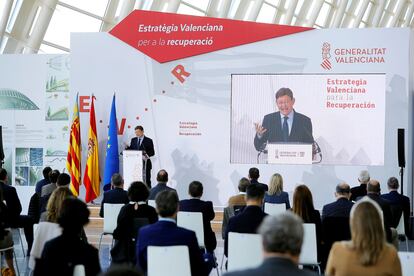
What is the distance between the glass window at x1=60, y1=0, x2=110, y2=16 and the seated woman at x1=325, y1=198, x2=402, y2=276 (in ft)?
42.2

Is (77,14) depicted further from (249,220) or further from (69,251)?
(69,251)

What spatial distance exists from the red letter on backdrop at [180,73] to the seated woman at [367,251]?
9.82 meters

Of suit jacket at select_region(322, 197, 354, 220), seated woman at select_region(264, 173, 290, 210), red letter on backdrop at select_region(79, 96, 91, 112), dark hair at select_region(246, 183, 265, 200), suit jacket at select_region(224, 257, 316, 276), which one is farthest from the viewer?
red letter on backdrop at select_region(79, 96, 91, 112)

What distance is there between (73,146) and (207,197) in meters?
2.58

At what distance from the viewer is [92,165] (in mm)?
13766

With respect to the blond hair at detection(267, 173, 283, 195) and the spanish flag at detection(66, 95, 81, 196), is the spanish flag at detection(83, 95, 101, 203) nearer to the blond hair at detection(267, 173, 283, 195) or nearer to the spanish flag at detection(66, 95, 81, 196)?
the spanish flag at detection(66, 95, 81, 196)

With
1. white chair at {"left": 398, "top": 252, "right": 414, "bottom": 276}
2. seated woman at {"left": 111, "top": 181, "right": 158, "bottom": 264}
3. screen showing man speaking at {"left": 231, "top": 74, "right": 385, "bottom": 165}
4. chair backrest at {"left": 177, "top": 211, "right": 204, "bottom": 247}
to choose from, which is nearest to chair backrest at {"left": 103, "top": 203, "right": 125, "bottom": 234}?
chair backrest at {"left": 177, "top": 211, "right": 204, "bottom": 247}

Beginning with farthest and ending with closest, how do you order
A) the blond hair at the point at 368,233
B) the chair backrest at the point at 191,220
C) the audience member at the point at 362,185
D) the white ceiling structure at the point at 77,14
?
the white ceiling structure at the point at 77,14
the audience member at the point at 362,185
the chair backrest at the point at 191,220
the blond hair at the point at 368,233

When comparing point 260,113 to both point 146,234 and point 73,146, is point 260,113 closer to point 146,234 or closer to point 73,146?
point 73,146

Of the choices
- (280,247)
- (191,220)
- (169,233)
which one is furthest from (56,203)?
(280,247)

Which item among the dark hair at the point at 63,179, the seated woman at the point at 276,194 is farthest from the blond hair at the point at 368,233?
the seated woman at the point at 276,194

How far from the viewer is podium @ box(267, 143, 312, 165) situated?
13.1 meters

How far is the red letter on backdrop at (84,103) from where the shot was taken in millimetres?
14031

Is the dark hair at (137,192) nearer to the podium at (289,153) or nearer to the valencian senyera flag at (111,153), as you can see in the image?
the podium at (289,153)
